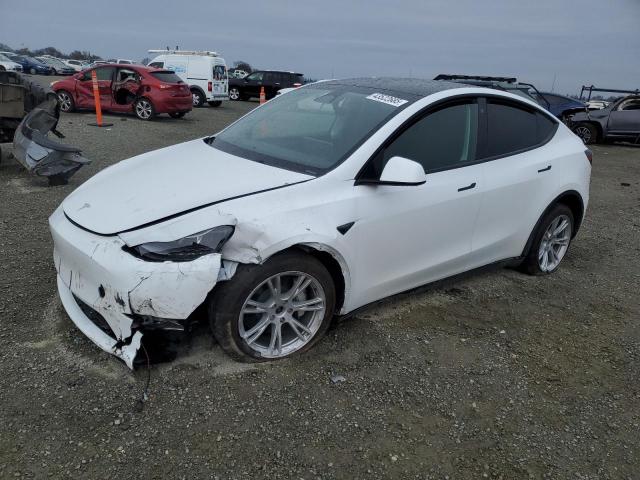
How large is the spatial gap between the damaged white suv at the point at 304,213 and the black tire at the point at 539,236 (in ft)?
0.25

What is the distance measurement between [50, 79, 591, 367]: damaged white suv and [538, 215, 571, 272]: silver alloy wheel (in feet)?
1.05

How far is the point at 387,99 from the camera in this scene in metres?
3.26

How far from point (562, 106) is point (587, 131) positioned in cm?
105

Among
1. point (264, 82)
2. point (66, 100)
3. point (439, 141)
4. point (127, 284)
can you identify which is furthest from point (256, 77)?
point (127, 284)

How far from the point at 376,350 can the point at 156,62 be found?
1829 cm

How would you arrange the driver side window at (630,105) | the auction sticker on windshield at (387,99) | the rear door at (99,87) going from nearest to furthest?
the auction sticker on windshield at (387,99) < the rear door at (99,87) < the driver side window at (630,105)

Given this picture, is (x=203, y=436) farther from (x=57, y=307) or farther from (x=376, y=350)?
(x=57, y=307)

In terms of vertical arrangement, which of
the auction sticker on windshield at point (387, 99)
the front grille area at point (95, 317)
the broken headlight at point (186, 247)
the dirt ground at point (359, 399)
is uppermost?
the auction sticker on windshield at point (387, 99)

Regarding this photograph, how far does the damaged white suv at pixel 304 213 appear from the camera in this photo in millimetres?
2434

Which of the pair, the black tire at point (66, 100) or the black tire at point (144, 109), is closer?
the black tire at point (144, 109)

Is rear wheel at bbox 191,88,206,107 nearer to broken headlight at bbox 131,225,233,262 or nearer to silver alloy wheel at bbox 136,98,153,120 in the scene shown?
silver alloy wheel at bbox 136,98,153,120

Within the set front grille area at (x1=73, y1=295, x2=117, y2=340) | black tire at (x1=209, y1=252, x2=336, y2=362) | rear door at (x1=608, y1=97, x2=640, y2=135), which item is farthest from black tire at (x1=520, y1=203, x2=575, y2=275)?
rear door at (x1=608, y1=97, x2=640, y2=135)

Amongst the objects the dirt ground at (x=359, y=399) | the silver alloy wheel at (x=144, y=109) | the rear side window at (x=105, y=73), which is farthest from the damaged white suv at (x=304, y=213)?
the rear side window at (x=105, y=73)

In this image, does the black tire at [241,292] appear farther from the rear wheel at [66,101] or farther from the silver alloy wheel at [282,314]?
the rear wheel at [66,101]
